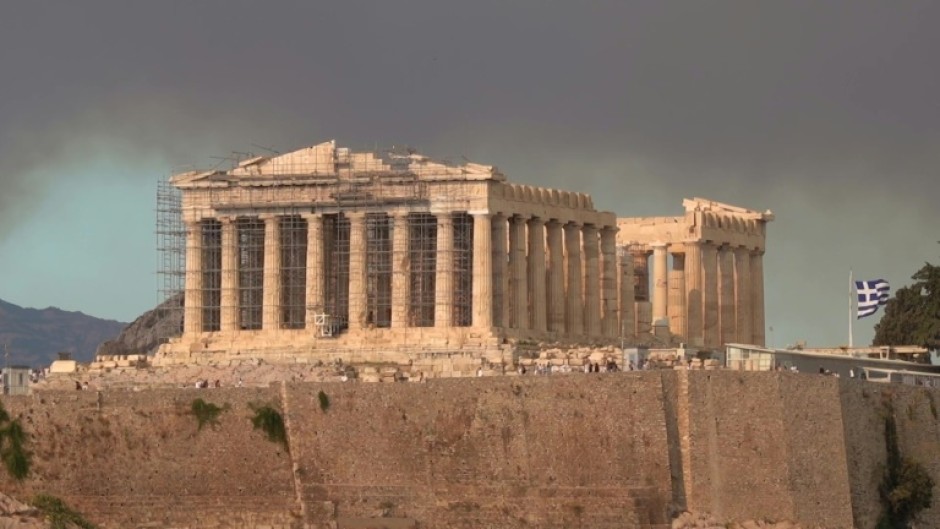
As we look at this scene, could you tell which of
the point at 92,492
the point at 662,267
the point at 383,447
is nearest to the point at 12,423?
the point at 92,492

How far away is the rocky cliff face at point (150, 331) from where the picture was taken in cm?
13138

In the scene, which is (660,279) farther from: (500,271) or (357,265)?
(357,265)

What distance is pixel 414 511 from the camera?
102 meters

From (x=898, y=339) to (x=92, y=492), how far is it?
38869 millimetres

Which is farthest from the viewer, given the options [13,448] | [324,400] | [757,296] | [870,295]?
[757,296]

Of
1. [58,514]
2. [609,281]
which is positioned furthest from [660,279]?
[58,514]

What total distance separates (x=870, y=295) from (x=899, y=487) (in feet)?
50.7

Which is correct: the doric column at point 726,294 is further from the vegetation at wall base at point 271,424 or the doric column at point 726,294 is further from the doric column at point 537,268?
the vegetation at wall base at point 271,424

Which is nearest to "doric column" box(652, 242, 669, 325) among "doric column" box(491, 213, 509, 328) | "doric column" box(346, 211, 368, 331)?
"doric column" box(491, 213, 509, 328)

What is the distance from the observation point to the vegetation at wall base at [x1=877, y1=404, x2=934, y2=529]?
106812 mm

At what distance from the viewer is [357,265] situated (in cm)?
12350

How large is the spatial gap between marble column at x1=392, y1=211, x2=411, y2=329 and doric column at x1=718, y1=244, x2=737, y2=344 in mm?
19655

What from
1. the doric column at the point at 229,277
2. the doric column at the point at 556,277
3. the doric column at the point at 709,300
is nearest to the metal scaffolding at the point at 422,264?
the doric column at the point at 556,277

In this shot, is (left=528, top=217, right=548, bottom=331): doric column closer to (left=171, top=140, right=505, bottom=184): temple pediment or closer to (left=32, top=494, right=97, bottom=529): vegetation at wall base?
(left=171, top=140, right=505, bottom=184): temple pediment
